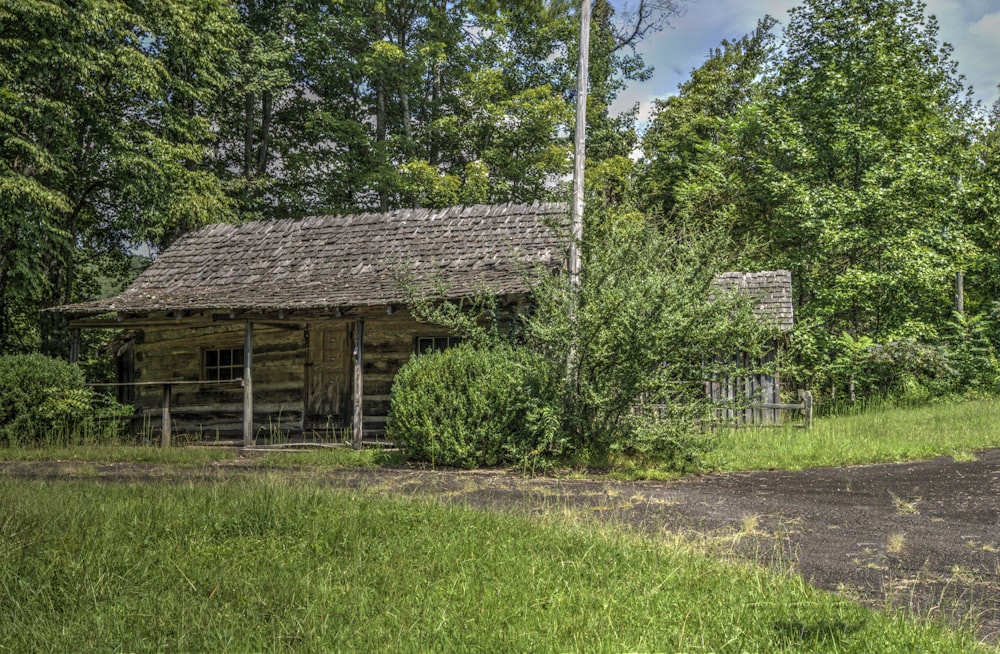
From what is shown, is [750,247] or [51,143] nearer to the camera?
[750,247]

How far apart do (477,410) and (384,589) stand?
6.42 meters

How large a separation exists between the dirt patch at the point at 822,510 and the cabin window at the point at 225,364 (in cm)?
588

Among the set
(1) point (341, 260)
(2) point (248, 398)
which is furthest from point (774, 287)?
(2) point (248, 398)

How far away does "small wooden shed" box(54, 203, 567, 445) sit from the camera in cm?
1492

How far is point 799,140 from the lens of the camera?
73.6ft

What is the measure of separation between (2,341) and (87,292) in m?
4.02

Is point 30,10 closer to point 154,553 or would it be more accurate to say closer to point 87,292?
point 87,292

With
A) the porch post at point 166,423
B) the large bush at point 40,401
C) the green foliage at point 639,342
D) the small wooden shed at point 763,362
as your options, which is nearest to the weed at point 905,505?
the green foliage at point 639,342

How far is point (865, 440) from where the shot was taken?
12383 millimetres

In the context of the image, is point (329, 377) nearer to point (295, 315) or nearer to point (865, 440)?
point (295, 315)

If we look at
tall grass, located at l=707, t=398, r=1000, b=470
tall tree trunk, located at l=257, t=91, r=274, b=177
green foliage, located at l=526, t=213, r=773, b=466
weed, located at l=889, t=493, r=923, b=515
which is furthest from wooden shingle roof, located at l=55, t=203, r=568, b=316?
tall tree trunk, located at l=257, t=91, r=274, b=177

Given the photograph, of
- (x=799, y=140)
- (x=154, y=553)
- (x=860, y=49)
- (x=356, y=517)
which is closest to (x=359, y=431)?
(x=356, y=517)

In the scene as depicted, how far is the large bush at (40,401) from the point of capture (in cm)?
1341

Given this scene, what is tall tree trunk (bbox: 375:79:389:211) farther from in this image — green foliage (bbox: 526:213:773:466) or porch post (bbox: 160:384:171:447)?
green foliage (bbox: 526:213:773:466)
